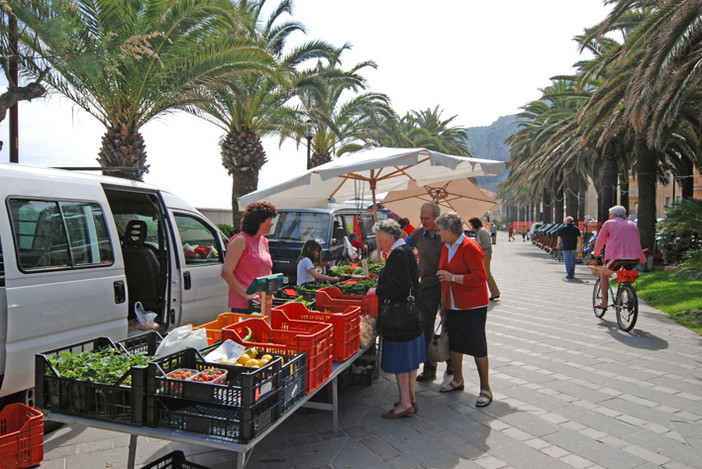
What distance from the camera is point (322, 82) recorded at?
1758 centimetres

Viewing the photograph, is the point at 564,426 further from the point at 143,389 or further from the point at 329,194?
the point at 329,194

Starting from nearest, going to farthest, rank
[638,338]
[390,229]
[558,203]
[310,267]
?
[390,229] → [310,267] → [638,338] → [558,203]

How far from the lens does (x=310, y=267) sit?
719 centimetres

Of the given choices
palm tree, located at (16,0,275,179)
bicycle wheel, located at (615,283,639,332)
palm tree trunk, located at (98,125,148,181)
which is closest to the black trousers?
bicycle wheel, located at (615,283,639,332)

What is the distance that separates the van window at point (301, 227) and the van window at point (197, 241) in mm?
4743

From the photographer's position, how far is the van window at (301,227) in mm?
11445

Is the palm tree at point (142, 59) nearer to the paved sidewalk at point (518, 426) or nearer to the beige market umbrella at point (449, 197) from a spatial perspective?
the beige market umbrella at point (449, 197)

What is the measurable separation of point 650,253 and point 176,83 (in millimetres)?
14643

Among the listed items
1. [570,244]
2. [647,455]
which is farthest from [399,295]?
[570,244]

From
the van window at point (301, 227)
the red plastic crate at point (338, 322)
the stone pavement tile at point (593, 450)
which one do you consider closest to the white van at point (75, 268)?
the red plastic crate at point (338, 322)

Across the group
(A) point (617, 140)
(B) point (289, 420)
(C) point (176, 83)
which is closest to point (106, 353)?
(B) point (289, 420)

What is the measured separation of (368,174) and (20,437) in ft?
21.0

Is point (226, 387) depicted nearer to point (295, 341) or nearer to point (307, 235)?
point (295, 341)

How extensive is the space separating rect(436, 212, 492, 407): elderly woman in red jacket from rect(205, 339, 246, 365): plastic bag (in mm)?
2204
